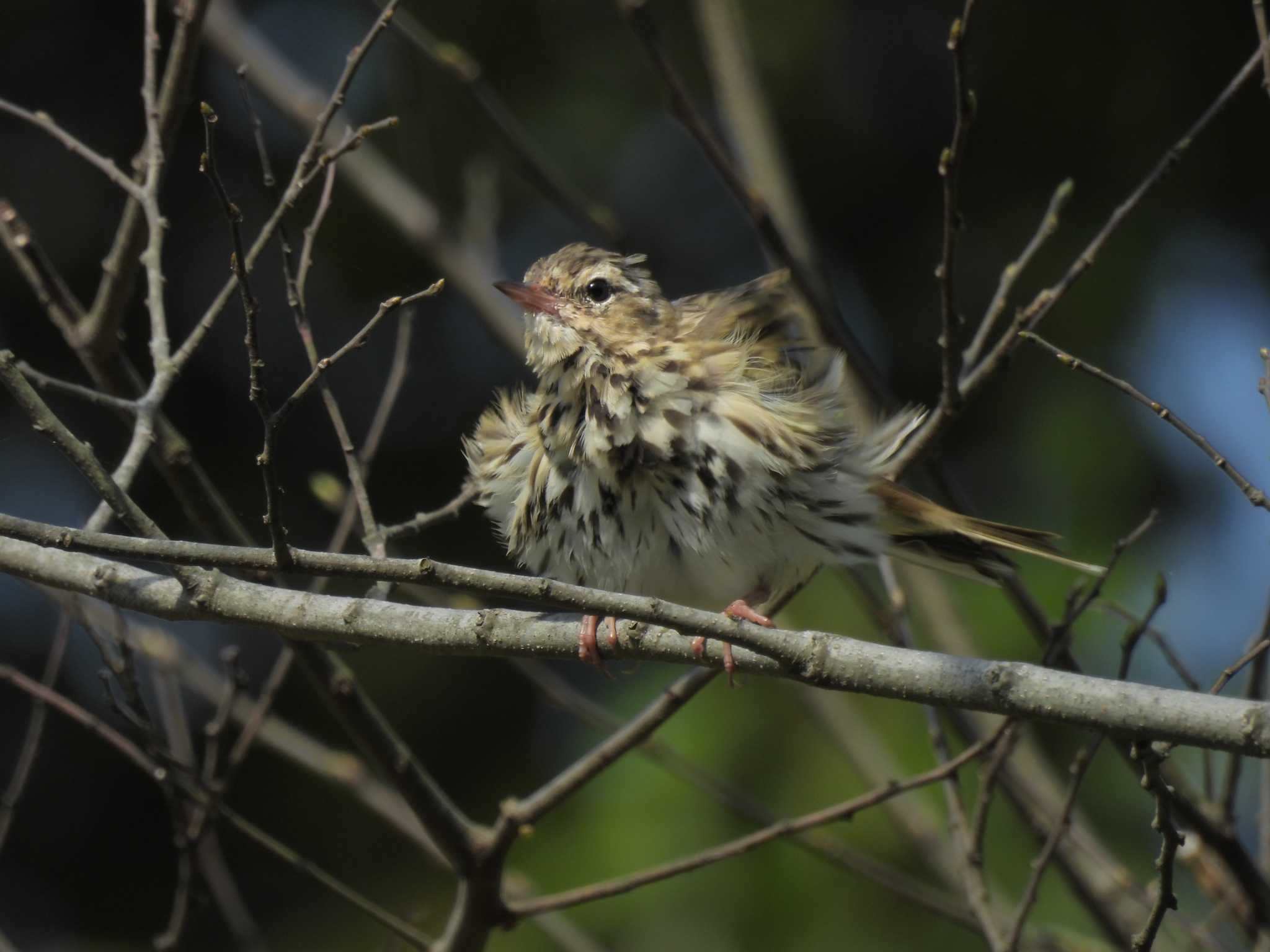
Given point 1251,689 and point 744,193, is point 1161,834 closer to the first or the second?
point 1251,689

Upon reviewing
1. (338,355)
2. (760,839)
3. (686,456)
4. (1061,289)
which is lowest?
(760,839)

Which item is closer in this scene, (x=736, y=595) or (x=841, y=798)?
(x=736, y=595)

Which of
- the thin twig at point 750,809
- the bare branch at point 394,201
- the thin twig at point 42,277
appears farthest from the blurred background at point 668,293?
the thin twig at point 42,277

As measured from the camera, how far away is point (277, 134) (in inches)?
262

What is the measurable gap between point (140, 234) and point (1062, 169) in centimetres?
409

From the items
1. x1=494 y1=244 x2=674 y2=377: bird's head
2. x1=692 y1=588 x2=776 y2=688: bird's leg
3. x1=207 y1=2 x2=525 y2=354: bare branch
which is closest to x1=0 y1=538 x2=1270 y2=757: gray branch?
x1=692 y1=588 x2=776 y2=688: bird's leg

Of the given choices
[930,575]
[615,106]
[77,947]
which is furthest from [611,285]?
[77,947]

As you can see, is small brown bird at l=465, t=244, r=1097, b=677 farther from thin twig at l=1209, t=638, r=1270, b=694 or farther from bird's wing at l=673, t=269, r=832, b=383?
thin twig at l=1209, t=638, r=1270, b=694

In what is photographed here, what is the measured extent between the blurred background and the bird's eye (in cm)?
125

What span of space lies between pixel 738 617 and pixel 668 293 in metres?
3.78

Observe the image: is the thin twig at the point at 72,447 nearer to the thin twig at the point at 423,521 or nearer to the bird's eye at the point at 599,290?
the thin twig at the point at 423,521

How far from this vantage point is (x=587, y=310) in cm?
377

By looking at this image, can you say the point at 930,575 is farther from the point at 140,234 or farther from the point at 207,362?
the point at 207,362

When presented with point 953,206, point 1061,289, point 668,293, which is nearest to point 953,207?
point 953,206
